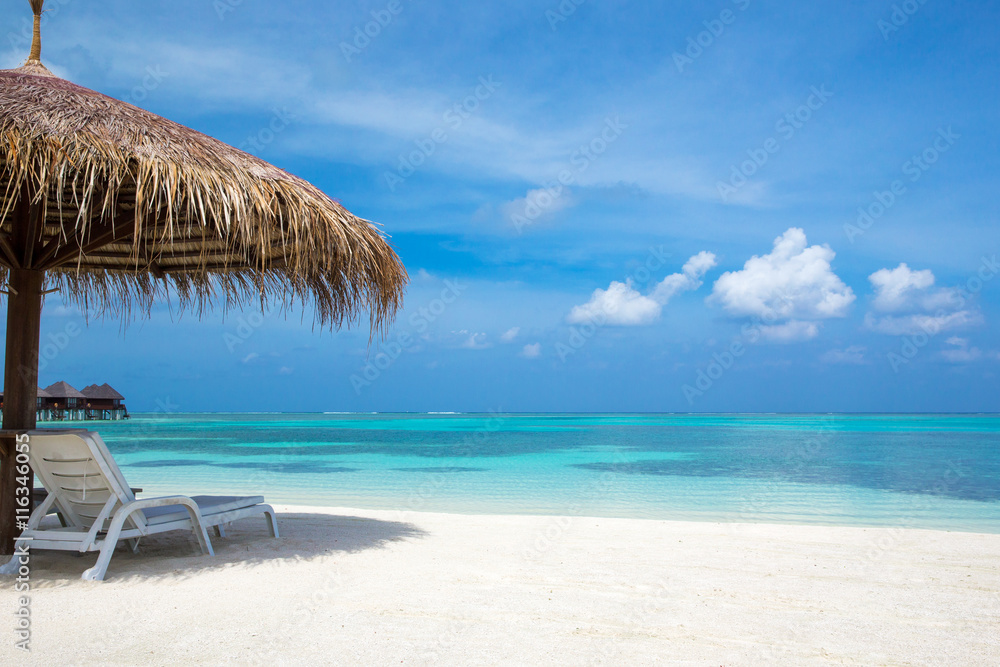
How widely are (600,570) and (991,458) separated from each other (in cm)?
1746

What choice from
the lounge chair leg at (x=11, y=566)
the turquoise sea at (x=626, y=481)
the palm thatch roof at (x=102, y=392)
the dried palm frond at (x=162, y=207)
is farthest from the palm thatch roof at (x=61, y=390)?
the lounge chair leg at (x=11, y=566)

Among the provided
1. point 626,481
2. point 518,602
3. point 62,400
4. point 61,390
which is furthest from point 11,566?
point 62,400

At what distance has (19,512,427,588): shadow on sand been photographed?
3.57 m

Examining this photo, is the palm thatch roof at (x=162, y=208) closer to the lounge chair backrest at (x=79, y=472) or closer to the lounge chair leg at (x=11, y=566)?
the lounge chair backrest at (x=79, y=472)

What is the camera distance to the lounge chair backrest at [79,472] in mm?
3371

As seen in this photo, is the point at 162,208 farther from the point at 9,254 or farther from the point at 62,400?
the point at 62,400

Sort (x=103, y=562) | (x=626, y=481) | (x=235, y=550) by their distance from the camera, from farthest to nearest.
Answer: (x=626, y=481)
(x=235, y=550)
(x=103, y=562)

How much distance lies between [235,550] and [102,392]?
41.7 metres

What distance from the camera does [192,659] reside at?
238 centimetres

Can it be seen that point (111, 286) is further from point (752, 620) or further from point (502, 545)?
point (752, 620)

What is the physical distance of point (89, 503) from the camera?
3605 millimetres

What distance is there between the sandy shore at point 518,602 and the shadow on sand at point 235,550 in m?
0.02

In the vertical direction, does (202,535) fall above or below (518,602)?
above

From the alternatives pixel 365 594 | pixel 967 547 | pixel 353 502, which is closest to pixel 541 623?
pixel 365 594
